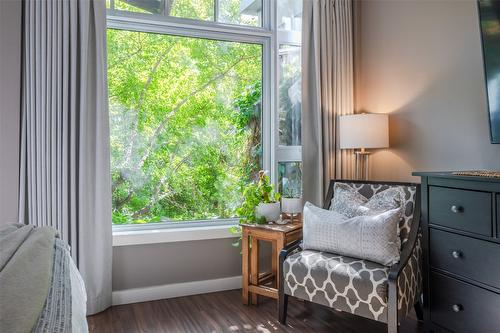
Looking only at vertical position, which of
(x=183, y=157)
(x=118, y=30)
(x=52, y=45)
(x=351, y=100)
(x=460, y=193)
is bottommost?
(x=460, y=193)

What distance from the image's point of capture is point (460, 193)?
1.99 m

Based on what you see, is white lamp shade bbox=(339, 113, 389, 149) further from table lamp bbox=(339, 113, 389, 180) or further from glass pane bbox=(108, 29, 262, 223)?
glass pane bbox=(108, 29, 262, 223)

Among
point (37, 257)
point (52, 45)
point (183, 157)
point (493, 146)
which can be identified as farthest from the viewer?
point (183, 157)

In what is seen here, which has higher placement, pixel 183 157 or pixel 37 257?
pixel 183 157

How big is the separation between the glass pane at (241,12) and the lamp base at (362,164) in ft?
4.78

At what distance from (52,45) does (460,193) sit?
265 centimetres

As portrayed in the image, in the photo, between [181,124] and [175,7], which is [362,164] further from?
[175,7]

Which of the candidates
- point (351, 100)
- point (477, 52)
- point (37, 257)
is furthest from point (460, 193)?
point (37, 257)

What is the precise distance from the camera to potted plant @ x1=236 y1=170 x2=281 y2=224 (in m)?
2.92

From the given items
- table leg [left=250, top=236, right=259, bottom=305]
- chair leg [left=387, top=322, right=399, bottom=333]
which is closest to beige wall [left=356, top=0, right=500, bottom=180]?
chair leg [left=387, top=322, right=399, bottom=333]

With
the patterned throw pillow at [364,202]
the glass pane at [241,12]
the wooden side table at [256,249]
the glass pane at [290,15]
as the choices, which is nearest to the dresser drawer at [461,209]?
the patterned throw pillow at [364,202]

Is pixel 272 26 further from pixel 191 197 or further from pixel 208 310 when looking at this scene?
pixel 208 310

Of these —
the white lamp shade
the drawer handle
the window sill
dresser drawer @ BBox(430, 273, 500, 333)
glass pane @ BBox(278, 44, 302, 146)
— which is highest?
glass pane @ BBox(278, 44, 302, 146)

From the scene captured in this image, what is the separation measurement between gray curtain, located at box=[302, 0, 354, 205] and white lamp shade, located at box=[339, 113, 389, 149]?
38 centimetres
